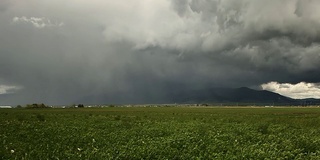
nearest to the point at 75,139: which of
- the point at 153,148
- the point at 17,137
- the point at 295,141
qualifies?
the point at 17,137

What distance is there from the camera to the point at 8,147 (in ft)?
55.9

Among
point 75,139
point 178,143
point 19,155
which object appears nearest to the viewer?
point 19,155

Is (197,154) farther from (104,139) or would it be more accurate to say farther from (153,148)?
(104,139)

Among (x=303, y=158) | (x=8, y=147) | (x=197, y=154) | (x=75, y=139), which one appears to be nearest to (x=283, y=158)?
(x=303, y=158)

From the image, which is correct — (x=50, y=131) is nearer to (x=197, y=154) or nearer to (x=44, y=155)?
(x=44, y=155)

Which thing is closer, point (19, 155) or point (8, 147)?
point (19, 155)

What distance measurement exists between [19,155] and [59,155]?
199 centimetres

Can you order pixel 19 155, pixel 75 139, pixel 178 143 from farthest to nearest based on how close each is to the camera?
pixel 75 139, pixel 178 143, pixel 19 155

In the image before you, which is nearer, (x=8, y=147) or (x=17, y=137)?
(x=8, y=147)

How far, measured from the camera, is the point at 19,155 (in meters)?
15.4

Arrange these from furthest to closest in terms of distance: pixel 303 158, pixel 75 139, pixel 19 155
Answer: pixel 75 139, pixel 303 158, pixel 19 155

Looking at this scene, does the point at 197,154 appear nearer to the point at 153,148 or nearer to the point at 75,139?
the point at 153,148

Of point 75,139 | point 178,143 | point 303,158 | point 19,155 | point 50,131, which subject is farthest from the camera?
point 50,131

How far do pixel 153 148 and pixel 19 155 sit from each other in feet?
23.2
